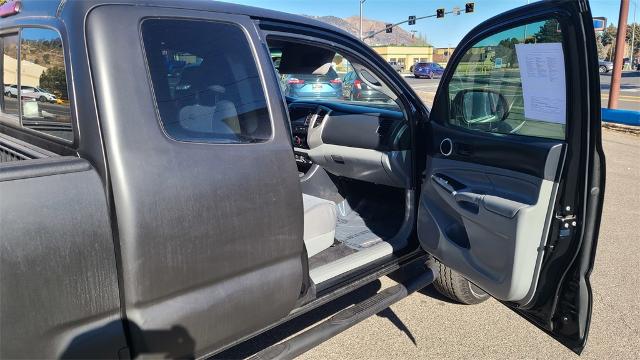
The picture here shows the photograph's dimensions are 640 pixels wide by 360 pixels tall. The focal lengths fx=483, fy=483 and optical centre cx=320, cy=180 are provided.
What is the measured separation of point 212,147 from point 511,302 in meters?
1.71

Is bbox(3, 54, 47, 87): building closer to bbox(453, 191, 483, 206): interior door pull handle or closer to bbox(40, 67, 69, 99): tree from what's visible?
bbox(40, 67, 69, 99): tree

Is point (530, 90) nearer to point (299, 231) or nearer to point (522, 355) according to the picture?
point (299, 231)

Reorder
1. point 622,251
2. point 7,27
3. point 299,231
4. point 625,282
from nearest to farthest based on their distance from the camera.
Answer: point 299,231, point 7,27, point 625,282, point 622,251

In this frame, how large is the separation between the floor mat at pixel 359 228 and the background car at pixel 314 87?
143cm

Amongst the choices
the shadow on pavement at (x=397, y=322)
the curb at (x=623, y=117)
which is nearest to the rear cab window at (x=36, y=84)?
the shadow on pavement at (x=397, y=322)

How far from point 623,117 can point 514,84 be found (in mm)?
11240

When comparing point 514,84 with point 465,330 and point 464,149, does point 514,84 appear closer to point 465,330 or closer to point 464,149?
point 464,149

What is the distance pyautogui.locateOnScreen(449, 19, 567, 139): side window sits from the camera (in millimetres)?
2107

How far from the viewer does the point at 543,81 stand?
2158 mm

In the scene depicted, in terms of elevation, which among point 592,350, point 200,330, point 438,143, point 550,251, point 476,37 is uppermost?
point 476,37

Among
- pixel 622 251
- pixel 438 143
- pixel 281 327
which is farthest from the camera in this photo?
pixel 622 251

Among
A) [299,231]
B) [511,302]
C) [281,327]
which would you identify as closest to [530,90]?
[511,302]

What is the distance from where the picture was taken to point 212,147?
6.18 ft

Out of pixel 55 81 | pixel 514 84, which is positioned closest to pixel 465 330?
pixel 514 84
